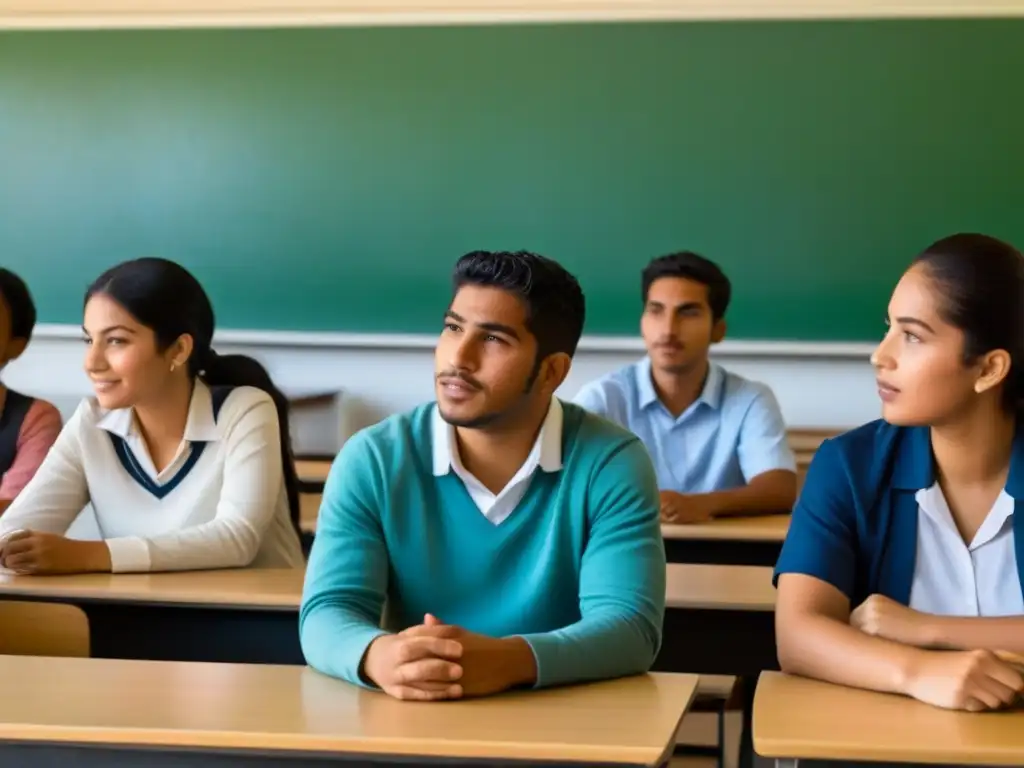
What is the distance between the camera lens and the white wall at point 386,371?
4.50m

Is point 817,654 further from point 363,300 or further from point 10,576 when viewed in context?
point 363,300

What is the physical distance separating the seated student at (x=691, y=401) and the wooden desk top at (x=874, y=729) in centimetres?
193

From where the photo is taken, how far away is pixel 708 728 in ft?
10.8

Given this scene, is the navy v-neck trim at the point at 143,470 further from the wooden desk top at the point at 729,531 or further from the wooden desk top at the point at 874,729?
the wooden desk top at the point at 874,729

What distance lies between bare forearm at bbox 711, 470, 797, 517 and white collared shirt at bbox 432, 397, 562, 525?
1350 mm

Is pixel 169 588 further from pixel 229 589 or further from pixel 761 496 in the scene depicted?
pixel 761 496

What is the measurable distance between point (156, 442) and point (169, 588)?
480mm

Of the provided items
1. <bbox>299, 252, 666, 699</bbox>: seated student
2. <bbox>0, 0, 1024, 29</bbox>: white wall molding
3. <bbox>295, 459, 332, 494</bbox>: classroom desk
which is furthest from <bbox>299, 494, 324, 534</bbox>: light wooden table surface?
Answer: <bbox>0, 0, 1024, 29</bbox>: white wall molding

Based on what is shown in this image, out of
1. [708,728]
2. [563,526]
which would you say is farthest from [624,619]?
[708,728]

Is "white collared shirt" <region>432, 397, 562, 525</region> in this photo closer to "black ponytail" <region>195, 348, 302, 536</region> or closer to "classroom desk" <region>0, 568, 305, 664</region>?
"classroom desk" <region>0, 568, 305, 664</region>

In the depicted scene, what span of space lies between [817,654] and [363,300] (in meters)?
3.28

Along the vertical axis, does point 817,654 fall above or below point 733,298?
below

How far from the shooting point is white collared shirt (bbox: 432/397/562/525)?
186cm

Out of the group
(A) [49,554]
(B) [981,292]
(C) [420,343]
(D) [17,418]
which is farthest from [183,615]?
(C) [420,343]
